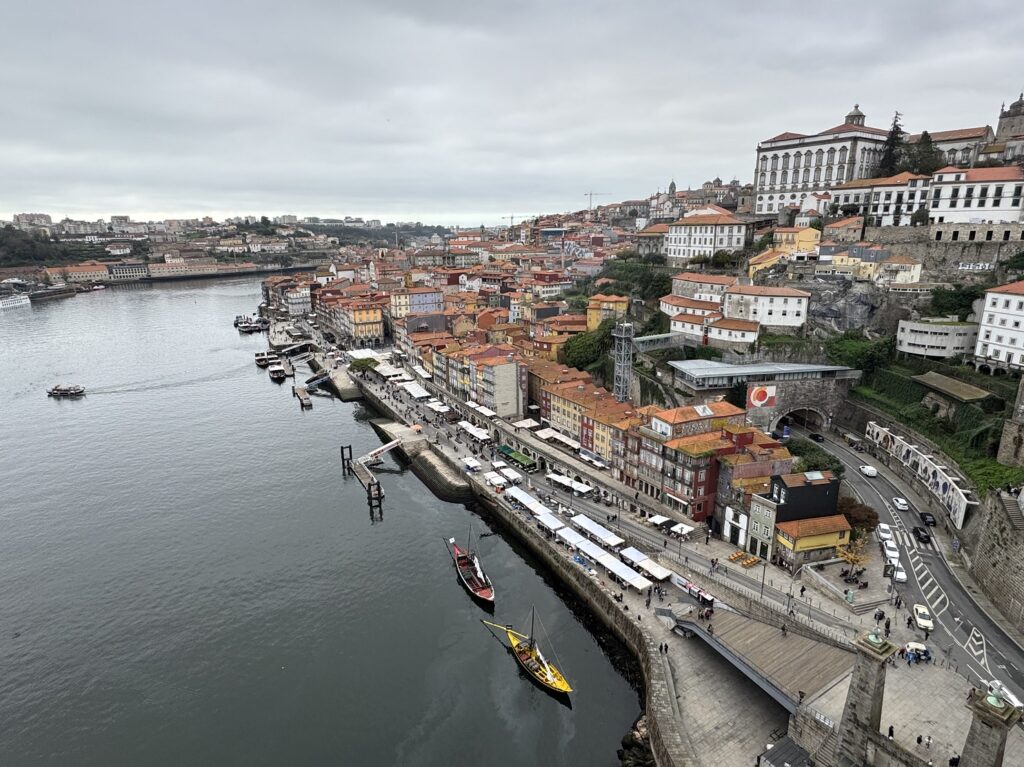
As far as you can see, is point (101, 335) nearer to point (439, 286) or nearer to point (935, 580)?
point (439, 286)

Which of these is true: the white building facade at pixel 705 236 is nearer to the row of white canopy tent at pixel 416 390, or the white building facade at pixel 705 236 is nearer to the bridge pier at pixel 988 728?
the row of white canopy tent at pixel 416 390

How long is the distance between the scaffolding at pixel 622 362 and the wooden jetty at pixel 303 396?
36549mm

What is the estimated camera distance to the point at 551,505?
39469mm

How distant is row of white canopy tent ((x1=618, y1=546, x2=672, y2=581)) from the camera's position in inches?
1184

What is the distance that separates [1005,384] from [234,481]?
5646 cm

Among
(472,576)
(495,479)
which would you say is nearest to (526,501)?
(495,479)

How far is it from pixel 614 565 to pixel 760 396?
21.5 meters

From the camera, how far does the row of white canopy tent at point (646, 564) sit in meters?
30.1

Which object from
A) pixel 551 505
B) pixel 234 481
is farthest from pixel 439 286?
pixel 551 505

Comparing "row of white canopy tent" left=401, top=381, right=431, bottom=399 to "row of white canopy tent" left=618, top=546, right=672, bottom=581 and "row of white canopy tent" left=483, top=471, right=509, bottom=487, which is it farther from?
"row of white canopy tent" left=618, top=546, right=672, bottom=581

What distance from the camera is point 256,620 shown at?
31016 mm

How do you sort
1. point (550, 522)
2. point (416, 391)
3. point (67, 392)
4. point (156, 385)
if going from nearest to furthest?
point (550, 522) → point (416, 391) → point (67, 392) → point (156, 385)

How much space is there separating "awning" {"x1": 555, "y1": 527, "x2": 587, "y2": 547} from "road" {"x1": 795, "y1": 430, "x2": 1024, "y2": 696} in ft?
52.8

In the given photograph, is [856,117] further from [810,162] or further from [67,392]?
[67,392]
